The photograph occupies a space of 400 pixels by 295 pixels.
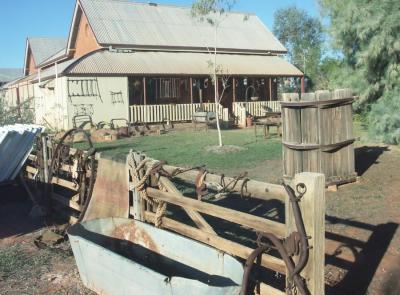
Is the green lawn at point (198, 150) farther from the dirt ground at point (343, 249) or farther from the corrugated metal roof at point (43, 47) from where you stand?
the corrugated metal roof at point (43, 47)

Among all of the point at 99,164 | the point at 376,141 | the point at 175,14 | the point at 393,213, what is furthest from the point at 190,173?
the point at 175,14

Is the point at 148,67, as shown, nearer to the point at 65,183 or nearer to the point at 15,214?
the point at 15,214

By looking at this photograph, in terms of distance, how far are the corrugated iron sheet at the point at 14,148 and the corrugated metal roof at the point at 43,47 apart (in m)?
36.6

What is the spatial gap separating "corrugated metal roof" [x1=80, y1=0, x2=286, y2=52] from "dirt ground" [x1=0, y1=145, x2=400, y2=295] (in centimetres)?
1939

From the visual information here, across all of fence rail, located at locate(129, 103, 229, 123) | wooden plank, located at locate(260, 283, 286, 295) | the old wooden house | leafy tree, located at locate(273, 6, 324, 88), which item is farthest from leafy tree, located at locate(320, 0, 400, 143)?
leafy tree, located at locate(273, 6, 324, 88)

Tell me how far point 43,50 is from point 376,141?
1529 inches

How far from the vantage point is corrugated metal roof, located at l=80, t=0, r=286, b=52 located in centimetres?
2650

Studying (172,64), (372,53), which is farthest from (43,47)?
(372,53)

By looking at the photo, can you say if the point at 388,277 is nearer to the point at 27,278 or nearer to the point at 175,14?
the point at 27,278

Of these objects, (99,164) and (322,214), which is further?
(99,164)

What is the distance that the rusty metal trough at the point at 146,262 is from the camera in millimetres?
3416

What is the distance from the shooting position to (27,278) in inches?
201

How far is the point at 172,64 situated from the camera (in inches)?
1003

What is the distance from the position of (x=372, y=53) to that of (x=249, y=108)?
50.2 feet
